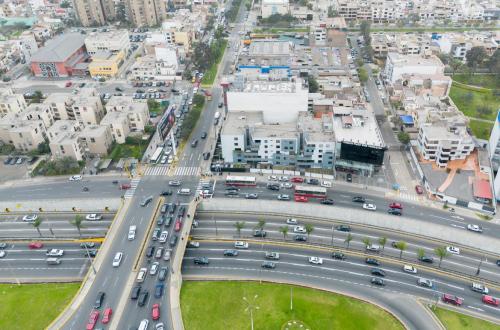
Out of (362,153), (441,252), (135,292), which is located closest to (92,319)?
(135,292)

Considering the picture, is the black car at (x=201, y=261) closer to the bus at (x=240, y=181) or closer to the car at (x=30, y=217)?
the bus at (x=240, y=181)

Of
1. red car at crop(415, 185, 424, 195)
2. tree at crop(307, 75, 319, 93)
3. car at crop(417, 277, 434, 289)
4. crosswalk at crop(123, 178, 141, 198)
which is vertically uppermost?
tree at crop(307, 75, 319, 93)

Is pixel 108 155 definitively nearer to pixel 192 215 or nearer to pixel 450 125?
pixel 192 215

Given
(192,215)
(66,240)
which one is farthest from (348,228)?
(66,240)

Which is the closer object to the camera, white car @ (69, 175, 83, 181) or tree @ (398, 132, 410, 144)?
white car @ (69, 175, 83, 181)

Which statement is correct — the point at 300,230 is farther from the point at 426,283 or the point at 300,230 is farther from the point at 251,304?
the point at 426,283

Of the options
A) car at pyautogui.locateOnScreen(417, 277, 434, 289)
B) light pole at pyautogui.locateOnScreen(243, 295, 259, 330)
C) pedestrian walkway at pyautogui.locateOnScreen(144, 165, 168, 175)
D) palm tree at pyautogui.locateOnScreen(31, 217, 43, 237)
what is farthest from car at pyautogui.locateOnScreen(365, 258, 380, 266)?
palm tree at pyautogui.locateOnScreen(31, 217, 43, 237)

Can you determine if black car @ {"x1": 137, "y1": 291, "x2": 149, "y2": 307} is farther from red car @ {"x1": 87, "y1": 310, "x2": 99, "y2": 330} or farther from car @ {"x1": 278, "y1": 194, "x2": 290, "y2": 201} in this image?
car @ {"x1": 278, "y1": 194, "x2": 290, "y2": 201}

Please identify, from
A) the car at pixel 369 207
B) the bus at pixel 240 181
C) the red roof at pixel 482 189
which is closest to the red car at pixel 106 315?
the bus at pixel 240 181

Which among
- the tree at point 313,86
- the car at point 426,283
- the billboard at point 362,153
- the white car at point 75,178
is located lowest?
the car at point 426,283
